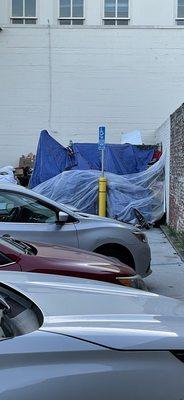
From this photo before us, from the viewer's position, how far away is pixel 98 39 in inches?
926

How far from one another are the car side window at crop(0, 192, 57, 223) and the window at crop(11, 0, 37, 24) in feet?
64.7

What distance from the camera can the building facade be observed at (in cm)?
2338

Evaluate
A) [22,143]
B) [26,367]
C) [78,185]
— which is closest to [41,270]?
[26,367]

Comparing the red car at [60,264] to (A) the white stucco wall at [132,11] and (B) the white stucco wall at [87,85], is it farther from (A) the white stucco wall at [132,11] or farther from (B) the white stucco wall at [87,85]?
(A) the white stucco wall at [132,11]

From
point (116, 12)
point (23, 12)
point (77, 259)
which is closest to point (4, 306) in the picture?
point (77, 259)

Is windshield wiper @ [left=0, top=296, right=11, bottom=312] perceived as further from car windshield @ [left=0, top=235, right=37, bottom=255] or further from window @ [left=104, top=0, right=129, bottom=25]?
window @ [left=104, top=0, right=129, bottom=25]

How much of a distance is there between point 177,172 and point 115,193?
2.86 m

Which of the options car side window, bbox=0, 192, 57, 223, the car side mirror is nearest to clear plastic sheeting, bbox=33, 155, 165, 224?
car side window, bbox=0, 192, 57, 223

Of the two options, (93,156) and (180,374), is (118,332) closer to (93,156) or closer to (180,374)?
(180,374)

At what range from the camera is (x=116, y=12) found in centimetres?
2603

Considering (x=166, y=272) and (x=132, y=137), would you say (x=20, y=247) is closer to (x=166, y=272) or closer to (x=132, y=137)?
(x=166, y=272)

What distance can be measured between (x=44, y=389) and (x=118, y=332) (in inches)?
15.2

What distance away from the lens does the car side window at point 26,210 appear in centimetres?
782

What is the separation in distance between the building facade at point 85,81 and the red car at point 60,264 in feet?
58.2
